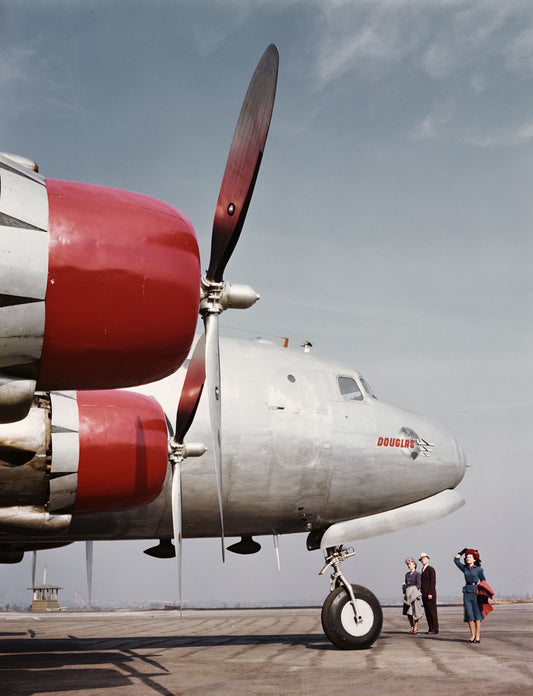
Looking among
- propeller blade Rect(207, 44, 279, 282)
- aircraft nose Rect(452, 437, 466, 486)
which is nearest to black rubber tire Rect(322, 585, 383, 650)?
aircraft nose Rect(452, 437, 466, 486)

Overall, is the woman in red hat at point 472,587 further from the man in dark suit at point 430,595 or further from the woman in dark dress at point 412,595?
the woman in dark dress at point 412,595

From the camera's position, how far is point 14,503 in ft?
28.8

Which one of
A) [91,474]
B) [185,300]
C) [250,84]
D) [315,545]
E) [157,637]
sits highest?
[250,84]

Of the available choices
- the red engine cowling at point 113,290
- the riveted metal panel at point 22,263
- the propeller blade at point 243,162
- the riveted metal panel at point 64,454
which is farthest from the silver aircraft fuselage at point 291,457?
the riveted metal panel at point 22,263

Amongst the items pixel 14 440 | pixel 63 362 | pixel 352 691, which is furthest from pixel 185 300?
pixel 352 691

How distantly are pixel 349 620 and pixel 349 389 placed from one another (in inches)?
173

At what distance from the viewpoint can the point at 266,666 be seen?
36.6 feet

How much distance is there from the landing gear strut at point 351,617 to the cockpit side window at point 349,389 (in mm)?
3453

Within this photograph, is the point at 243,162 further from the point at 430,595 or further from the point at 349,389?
the point at 430,595

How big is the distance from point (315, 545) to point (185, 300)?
10299 mm

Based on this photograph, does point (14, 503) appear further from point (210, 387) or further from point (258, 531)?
point (258, 531)

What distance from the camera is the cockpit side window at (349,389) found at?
46.2ft

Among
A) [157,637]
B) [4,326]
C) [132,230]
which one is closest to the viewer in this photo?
[4,326]

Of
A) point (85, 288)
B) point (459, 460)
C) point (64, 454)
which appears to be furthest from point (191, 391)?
point (459, 460)
